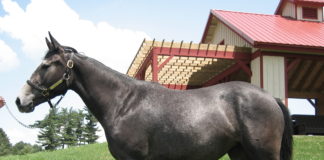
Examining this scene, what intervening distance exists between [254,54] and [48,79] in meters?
13.5

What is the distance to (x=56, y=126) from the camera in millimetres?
74438

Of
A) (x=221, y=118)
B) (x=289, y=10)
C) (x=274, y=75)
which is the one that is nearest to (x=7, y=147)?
(x=289, y=10)

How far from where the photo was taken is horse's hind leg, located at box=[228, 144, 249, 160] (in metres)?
4.70

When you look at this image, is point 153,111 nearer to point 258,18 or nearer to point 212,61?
point 212,61

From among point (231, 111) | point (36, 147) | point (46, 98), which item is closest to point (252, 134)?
point (231, 111)

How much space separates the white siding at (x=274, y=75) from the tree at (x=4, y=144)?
7819cm

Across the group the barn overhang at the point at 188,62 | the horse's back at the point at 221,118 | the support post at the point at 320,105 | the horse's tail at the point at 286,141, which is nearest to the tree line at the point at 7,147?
the barn overhang at the point at 188,62

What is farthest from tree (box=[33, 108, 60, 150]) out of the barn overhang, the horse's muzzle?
the horse's muzzle

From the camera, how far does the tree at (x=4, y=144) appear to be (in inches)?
3332

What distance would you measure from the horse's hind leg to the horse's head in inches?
83.9

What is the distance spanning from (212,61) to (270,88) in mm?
3272

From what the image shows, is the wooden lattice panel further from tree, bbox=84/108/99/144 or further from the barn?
tree, bbox=84/108/99/144

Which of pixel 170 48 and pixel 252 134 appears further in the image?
pixel 170 48

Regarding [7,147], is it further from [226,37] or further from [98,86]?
[98,86]
